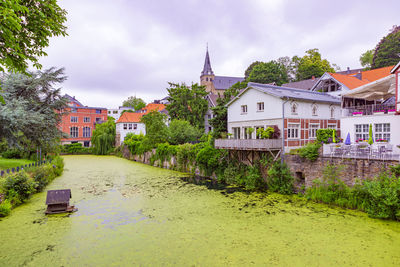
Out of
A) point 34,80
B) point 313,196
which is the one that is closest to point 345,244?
point 313,196

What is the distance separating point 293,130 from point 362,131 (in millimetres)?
4693

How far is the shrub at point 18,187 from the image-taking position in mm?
14816

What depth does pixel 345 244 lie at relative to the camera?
33.2ft

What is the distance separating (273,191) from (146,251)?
11.4 meters

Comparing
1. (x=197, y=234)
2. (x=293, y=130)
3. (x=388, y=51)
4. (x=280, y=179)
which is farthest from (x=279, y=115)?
(x=388, y=51)

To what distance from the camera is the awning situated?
1890 centimetres

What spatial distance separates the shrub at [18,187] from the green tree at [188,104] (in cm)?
2625

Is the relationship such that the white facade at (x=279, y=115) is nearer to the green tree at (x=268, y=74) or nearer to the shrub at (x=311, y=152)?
the shrub at (x=311, y=152)

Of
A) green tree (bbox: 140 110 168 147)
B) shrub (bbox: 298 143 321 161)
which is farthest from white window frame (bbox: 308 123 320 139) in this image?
green tree (bbox: 140 110 168 147)

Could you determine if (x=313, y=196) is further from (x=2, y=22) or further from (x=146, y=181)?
(x=2, y=22)

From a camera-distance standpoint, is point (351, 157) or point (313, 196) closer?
point (351, 157)

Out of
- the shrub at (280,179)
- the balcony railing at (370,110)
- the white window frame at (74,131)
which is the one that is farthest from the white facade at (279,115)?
the white window frame at (74,131)

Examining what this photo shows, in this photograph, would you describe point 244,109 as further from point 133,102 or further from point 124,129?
point 133,102

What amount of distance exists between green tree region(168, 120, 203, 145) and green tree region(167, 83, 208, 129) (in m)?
5.77
